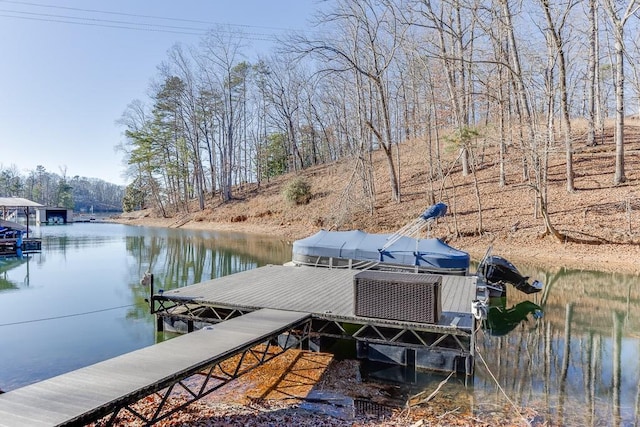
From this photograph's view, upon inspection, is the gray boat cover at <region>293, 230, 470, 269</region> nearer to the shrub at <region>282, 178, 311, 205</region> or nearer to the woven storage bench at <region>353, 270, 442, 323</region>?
the woven storage bench at <region>353, 270, 442, 323</region>

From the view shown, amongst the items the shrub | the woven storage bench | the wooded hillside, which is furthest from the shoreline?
the shrub

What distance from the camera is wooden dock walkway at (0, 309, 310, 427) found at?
2941mm

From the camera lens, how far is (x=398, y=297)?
5785 millimetres

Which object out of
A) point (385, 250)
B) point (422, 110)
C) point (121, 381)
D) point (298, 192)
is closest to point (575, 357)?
point (385, 250)

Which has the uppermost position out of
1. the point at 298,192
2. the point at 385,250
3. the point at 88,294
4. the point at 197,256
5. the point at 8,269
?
the point at 298,192

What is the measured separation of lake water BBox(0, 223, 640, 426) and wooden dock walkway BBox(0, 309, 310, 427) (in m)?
2.42

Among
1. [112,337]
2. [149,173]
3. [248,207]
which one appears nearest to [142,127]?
[149,173]

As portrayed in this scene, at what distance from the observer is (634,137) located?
2378 cm

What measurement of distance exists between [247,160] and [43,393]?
138ft

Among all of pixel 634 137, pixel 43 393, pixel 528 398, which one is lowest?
pixel 528 398

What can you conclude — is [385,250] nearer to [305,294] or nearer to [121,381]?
[305,294]

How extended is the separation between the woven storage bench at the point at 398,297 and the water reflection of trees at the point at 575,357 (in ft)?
3.87

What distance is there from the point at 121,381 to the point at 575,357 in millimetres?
6551

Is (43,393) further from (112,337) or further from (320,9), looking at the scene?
(320,9)
